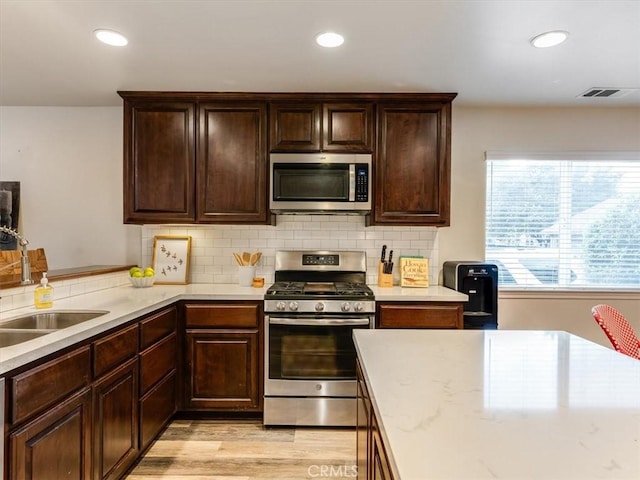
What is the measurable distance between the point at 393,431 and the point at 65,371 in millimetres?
1423

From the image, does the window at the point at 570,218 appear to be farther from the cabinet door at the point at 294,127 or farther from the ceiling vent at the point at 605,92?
the cabinet door at the point at 294,127

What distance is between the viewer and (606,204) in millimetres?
3246

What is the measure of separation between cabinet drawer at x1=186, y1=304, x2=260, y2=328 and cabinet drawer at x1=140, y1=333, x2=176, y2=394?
185 millimetres

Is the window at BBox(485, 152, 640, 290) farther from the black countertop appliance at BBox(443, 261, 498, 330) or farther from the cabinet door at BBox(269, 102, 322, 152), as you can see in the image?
the cabinet door at BBox(269, 102, 322, 152)

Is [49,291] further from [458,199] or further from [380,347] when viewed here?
[458,199]

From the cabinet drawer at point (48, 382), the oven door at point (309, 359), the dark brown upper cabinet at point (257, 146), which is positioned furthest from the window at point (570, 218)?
the cabinet drawer at point (48, 382)

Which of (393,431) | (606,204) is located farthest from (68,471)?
(606,204)

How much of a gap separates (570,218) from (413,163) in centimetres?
153

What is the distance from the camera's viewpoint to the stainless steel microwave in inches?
112

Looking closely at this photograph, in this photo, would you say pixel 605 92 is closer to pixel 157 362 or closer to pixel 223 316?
pixel 223 316

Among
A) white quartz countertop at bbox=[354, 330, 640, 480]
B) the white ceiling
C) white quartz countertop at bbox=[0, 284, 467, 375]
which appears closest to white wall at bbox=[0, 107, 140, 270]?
the white ceiling

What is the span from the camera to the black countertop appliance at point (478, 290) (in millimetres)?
2867

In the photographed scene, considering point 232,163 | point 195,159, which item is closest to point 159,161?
point 195,159

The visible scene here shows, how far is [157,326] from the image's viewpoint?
7.74 feet
